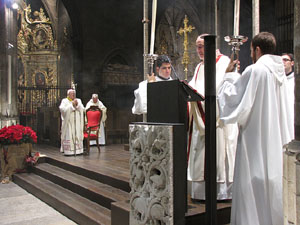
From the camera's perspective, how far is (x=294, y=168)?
1.66 meters

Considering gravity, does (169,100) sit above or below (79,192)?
above

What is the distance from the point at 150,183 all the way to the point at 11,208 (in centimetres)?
369

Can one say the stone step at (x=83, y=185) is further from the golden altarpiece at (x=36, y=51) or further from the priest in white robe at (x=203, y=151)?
the golden altarpiece at (x=36, y=51)

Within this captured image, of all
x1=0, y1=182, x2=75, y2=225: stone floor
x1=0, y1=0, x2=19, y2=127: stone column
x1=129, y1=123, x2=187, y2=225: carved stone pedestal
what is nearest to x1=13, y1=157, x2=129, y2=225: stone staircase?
x1=0, y1=182, x2=75, y2=225: stone floor

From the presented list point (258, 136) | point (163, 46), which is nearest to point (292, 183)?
point (258, 136)

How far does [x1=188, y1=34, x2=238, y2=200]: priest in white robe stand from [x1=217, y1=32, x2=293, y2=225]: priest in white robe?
Result: 1.80 ft

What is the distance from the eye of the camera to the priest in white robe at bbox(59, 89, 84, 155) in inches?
325

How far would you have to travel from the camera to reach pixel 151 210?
104 inches

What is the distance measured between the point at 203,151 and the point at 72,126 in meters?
5.64

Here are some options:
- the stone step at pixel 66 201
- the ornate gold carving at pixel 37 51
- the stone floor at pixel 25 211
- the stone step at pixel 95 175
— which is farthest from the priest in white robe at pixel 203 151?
the ornate gold carving at pixel 37 51

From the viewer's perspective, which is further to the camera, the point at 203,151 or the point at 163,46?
the point at 163,46

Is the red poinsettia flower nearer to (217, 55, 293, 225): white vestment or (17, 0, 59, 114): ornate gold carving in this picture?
(217, 55, 293, 225): white vestment

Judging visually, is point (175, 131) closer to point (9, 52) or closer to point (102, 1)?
point (9, 52)

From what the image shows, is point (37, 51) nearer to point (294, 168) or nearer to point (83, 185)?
point (83, 185)
